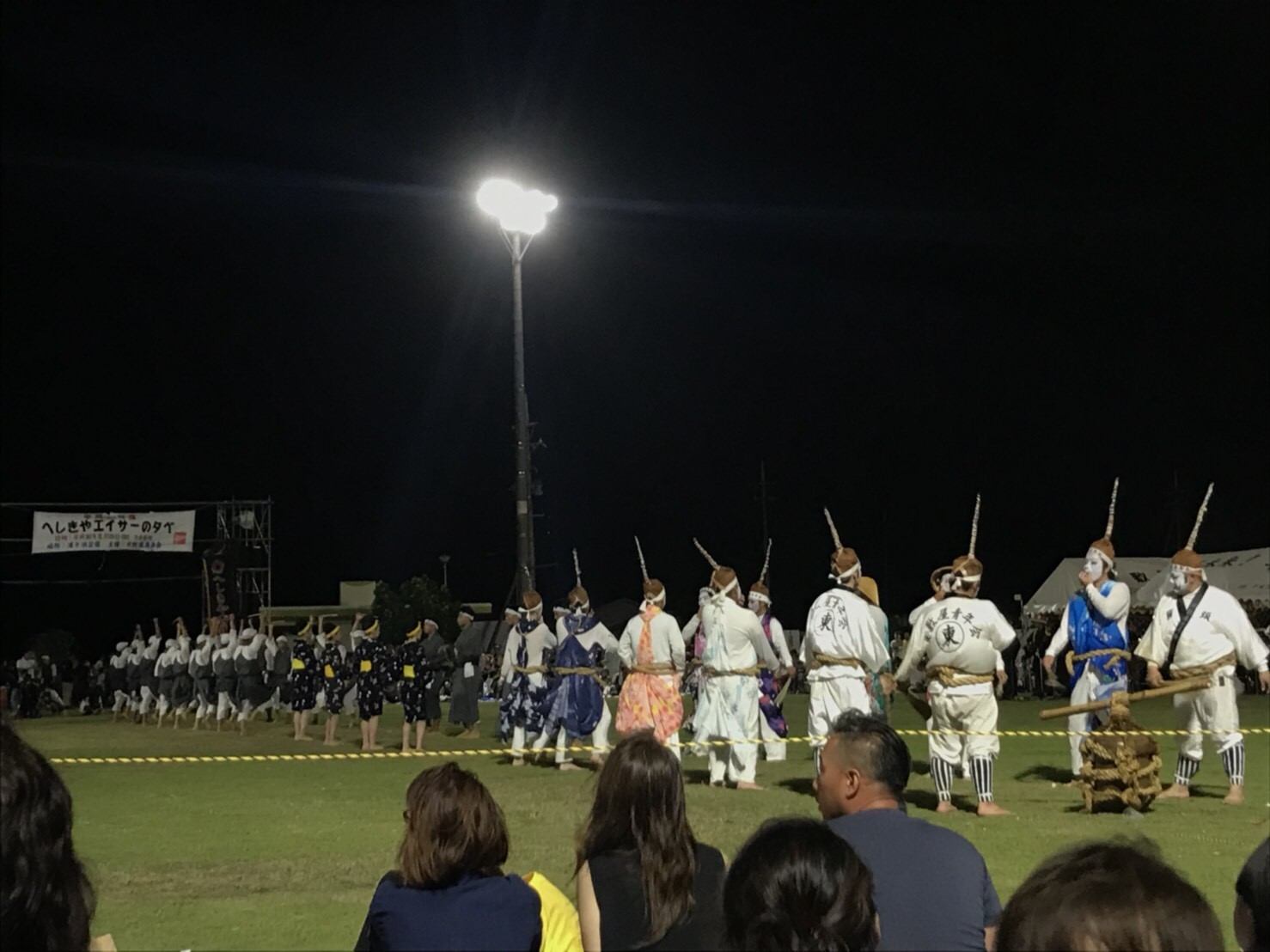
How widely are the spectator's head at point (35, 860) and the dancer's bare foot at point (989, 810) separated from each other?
352 inches

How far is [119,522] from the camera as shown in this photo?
2812cm

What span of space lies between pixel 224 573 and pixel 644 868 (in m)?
26.3

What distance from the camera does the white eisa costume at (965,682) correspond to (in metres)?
9.94

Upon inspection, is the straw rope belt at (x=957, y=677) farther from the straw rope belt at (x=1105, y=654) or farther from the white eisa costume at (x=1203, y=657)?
the white eisa costume at (x=1203, y=657)

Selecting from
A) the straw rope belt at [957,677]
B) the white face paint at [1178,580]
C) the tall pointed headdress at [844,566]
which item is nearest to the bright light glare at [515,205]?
the tall pointed headdress at [844,566]

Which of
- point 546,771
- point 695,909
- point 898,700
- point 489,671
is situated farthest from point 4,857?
point 489,671

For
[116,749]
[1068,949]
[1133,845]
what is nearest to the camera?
[1068,949]

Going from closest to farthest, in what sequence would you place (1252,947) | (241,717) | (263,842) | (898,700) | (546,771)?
(1252,947), (263,842), (546,771), (241,717), (898,700)

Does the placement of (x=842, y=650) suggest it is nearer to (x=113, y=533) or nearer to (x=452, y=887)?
(x=452, y=887)

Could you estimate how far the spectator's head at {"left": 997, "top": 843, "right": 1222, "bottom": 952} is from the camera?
5.34 feet

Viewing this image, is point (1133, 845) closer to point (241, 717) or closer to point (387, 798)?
point (387, 798)

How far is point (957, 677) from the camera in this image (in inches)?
393

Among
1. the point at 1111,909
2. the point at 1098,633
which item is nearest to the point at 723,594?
the point at 1098,633

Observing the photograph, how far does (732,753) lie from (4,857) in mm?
10624
